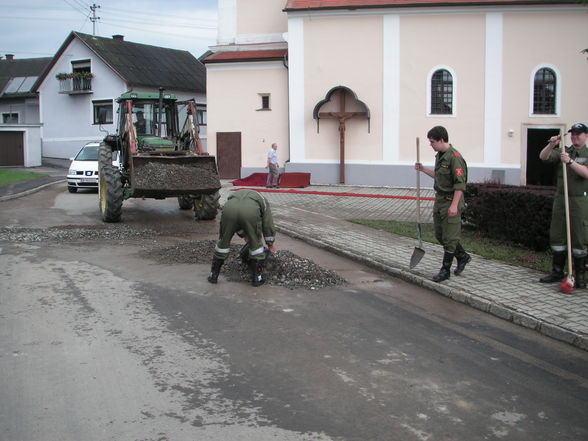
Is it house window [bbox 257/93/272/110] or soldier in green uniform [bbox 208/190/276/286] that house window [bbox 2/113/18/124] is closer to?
house window [bbox 257/93/272/110]

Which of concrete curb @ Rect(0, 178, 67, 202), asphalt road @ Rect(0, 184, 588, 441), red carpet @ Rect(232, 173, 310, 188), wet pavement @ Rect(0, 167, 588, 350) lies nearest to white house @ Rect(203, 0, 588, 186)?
red carpet @ Rect(232, 173, 310, 188)

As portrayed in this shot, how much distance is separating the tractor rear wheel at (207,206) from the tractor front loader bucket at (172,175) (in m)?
0.84

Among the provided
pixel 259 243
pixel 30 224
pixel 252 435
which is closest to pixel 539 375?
pixel 252 435

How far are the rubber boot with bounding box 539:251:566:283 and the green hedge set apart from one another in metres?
2.26

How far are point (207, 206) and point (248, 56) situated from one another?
14332mm

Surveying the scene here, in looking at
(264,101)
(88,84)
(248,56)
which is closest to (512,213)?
(264,101)

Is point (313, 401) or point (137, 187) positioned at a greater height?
point (137, 187)

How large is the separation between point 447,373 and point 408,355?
497mm

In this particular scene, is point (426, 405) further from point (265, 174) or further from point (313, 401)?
point (265, 174)

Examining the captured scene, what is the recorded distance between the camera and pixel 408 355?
18.8 ft

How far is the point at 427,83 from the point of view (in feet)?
79.6

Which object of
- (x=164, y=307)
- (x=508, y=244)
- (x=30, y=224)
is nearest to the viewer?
(x=164, y=307)

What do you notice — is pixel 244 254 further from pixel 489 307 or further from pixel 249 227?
pixel 489 307

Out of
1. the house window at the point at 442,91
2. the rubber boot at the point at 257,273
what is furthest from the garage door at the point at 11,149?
the rubber boot at the point at 257,273
